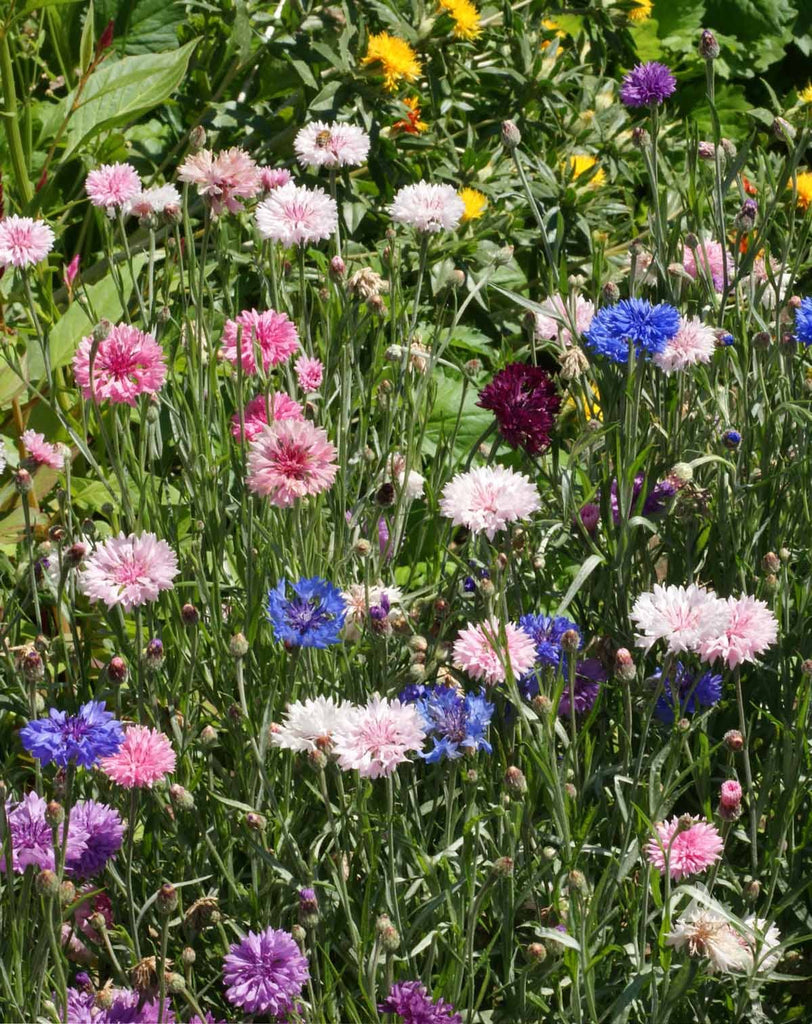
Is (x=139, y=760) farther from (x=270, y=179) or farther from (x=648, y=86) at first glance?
(x=648, y=86)

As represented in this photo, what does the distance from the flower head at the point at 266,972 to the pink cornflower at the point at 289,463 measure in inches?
15.7

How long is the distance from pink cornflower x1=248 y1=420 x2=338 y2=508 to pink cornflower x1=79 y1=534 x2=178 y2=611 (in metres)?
0.11

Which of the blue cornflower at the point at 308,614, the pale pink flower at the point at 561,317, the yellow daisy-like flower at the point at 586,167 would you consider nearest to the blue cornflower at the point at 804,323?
the pale pink flower at the point at 561,317

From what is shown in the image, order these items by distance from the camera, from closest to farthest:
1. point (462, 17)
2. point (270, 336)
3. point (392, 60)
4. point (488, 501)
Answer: point (488, 501)
point (270, 336)
point (392, 60)
point (462, 17)

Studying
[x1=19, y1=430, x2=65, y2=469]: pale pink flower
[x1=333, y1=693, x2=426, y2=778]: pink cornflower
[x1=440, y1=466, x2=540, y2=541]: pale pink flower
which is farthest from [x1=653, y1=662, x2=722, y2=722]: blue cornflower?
[x1=19, y1=430, x2=65, y2=469]: pale pink flower

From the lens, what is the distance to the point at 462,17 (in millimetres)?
2506

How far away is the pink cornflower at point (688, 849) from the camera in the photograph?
3.97 ft

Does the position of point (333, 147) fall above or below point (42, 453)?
above

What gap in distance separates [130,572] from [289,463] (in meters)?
0.18

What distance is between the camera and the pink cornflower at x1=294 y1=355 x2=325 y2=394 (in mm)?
1758

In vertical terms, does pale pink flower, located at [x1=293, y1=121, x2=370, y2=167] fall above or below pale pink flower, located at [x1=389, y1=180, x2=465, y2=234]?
above

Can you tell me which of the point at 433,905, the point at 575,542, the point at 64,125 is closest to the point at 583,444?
the point at 575,542

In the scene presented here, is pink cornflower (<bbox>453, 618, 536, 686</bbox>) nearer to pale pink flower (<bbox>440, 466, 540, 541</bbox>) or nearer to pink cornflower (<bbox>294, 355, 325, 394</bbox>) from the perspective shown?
pale pink flower (<bbox>440, 466, 540, 541</bbox>)

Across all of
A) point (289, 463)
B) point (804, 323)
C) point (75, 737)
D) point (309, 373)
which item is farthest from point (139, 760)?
point (804, 323)
